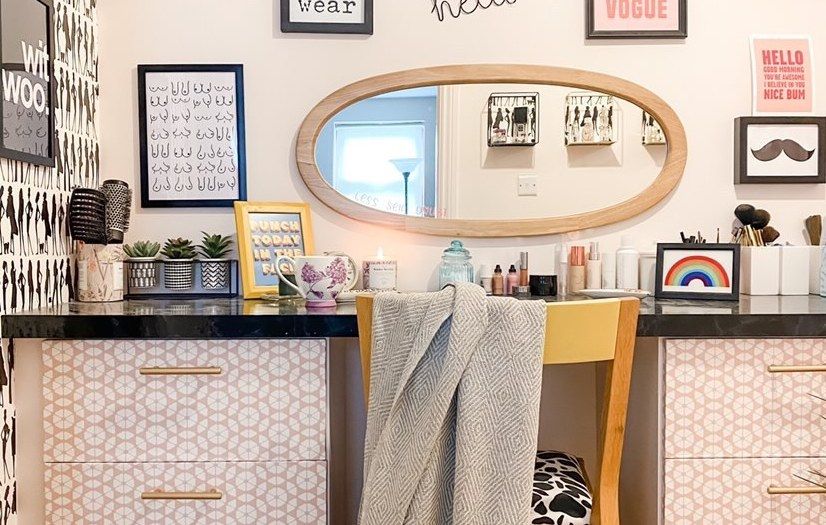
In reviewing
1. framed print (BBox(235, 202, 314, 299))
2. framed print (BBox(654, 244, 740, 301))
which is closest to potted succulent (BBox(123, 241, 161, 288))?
framed print (BBox(235, 202, 314, 299))

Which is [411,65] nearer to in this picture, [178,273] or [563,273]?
[563,273]

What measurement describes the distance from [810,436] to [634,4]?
1250 millimetres

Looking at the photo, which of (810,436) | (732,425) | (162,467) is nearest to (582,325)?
(732,425)

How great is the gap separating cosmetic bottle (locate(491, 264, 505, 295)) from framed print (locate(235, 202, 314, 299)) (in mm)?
523

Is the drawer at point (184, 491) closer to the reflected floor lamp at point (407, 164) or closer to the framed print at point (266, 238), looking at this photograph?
the framed print at point (266, 238)

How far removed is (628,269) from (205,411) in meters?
1.17

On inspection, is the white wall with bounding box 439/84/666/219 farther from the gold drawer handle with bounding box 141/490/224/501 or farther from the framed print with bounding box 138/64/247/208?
the gold drawer handle with bounding box 141/490/224/501

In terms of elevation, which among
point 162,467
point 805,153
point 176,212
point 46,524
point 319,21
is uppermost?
point 319,21

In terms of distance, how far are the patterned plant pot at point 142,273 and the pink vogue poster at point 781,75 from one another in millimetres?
1762

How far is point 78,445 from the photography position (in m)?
1.40

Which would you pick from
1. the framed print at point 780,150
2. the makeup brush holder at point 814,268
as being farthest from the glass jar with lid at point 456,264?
the makeup brush holder at point 814,268

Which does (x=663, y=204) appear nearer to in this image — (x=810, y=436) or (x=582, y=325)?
(x=810, y=436)

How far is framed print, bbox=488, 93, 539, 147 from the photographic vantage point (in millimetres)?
1959

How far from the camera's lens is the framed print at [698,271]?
1.73 metres
